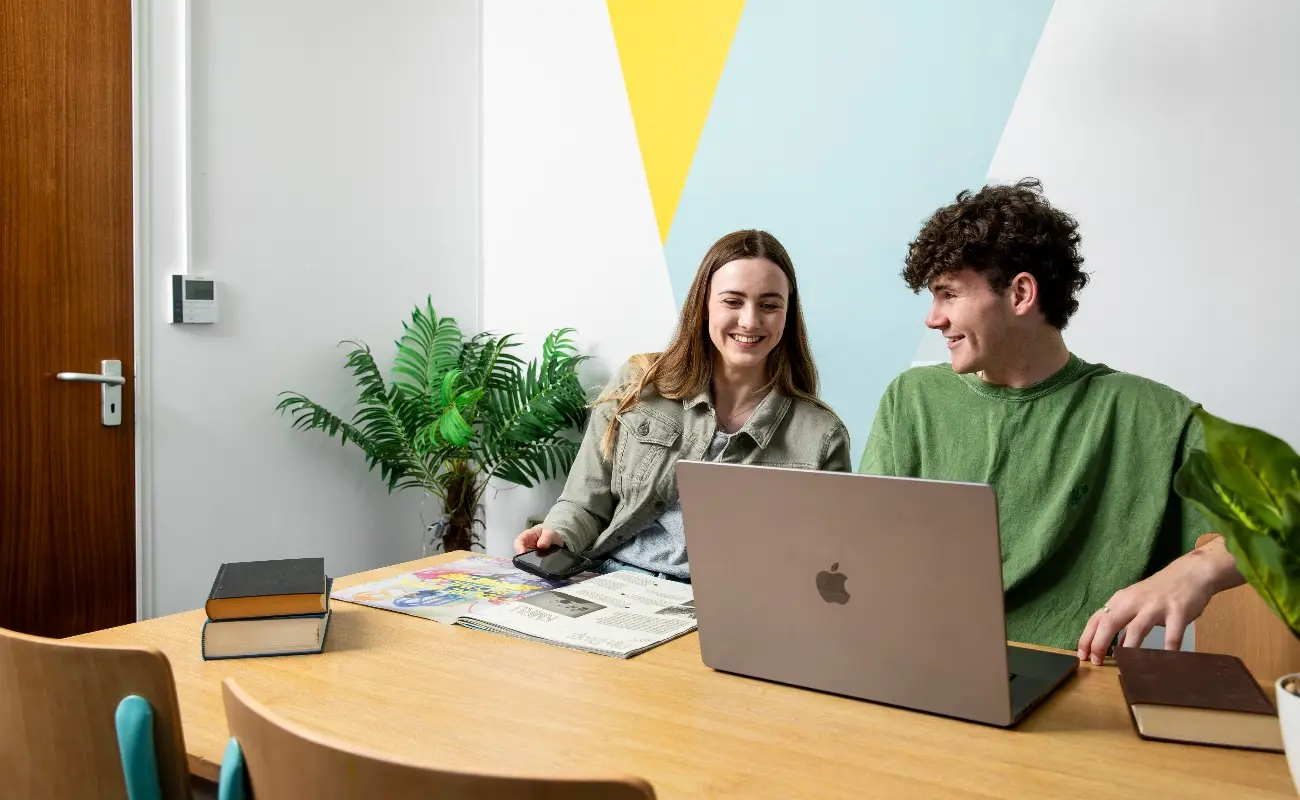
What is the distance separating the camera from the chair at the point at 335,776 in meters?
0.76

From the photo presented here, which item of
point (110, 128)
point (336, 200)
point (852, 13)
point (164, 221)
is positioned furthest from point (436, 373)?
point (852, 13)

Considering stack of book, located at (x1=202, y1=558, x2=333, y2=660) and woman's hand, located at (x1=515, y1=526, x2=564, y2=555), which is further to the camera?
woman's hand, located at (x1=515, y1=526, x2=564, y2=555)

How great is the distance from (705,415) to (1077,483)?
33.4 inches

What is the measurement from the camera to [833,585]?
1264 mm

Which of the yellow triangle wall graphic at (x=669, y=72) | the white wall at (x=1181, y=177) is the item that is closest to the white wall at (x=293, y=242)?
the yellow triangle wall graphic at (x=669, y=72)

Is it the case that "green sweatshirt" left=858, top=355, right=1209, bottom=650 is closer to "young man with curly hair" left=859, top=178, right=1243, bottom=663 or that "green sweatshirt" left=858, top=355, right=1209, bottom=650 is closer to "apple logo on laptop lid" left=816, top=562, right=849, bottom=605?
"young man with curly hair" left=859, top=178, right=1243, bottom=663

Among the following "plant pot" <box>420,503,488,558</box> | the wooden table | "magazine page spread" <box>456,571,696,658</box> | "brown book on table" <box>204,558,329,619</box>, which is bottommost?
"plant pot" <box>420,503,488,558</box>

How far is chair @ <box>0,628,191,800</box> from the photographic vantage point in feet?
3.49

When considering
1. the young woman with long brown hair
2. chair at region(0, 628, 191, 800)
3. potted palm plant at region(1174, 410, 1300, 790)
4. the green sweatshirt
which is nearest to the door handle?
the young woman with long brown hair

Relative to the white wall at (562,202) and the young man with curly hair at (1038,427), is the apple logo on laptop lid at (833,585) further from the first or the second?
the white wall at (562,202)

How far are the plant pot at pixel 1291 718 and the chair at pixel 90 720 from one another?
106 cm

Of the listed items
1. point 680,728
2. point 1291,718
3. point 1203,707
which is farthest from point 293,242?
point 1291,718

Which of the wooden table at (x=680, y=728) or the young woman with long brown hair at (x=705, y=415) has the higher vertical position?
the young woman with long brown hair at (x=705, y=415)

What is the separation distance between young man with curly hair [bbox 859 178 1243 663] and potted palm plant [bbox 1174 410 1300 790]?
0.90 m
